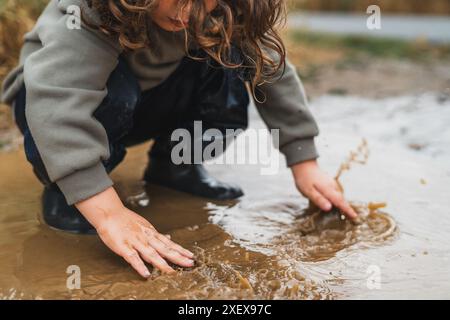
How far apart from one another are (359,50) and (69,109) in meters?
4.40

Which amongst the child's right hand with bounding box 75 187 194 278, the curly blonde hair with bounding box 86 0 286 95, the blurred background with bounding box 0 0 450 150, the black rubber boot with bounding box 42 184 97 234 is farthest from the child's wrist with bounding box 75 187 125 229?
the blurred background with bounding box 0 0 450 150

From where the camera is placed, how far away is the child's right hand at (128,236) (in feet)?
5.26

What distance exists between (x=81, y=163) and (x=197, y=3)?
48 cm

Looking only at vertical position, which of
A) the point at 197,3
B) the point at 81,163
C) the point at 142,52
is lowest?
the point at 81,163

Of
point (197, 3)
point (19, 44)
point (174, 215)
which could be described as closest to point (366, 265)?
point (174, 215)

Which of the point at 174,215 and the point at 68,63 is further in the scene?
the point at 174,215

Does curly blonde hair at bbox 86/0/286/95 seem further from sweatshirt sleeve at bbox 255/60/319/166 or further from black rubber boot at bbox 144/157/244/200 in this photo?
black rubber boot at bbox 144/157/244/200

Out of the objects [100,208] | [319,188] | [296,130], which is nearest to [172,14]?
[100,208]

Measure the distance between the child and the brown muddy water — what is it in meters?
0.09

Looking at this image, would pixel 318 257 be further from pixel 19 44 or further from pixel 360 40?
pixel 360 40

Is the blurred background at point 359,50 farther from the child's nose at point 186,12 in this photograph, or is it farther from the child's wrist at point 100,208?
the child's wrist at point 100,208

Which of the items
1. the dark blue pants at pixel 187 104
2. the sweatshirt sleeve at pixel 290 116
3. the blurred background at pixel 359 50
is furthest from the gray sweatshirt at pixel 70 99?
the blurred background at pixel 359 50

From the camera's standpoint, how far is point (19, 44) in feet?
10.7

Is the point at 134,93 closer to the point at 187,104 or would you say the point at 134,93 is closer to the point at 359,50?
the point at 187,104
